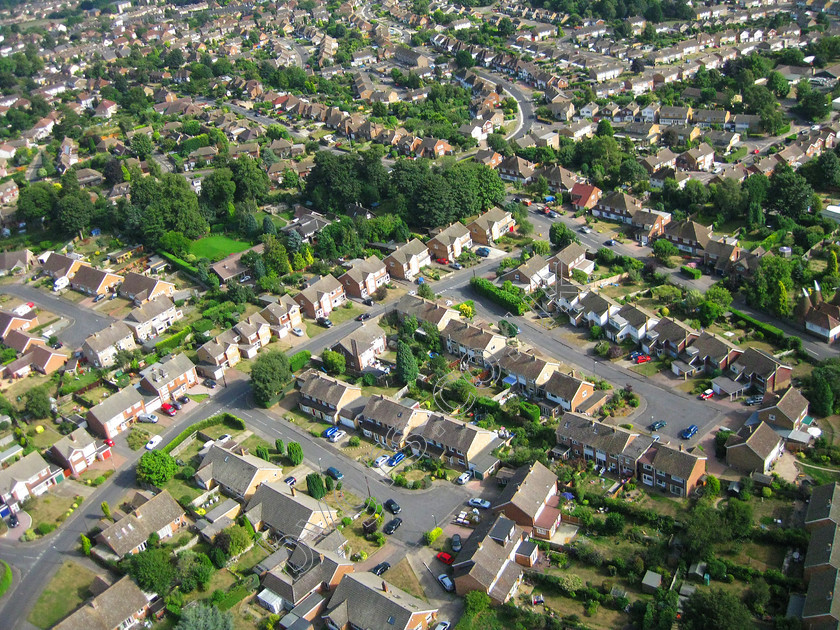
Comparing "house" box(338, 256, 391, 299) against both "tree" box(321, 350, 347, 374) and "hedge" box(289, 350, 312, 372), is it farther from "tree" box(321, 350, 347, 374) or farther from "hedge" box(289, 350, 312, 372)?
"tree" box(321, 350, 347, 374)

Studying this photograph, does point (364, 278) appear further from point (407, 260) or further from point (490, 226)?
point (490, 226)

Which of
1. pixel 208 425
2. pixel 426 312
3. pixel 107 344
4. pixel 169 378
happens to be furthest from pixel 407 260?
pixel 107 344

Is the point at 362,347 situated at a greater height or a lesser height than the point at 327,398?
greater

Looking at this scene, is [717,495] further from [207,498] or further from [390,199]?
[390,199]

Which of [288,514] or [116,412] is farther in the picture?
[116,412]

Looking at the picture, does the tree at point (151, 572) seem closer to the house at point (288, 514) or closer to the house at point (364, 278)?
the house at point (288, 514)

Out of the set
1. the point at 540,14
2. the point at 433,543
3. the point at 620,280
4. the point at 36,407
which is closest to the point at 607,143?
the point at 620,280
